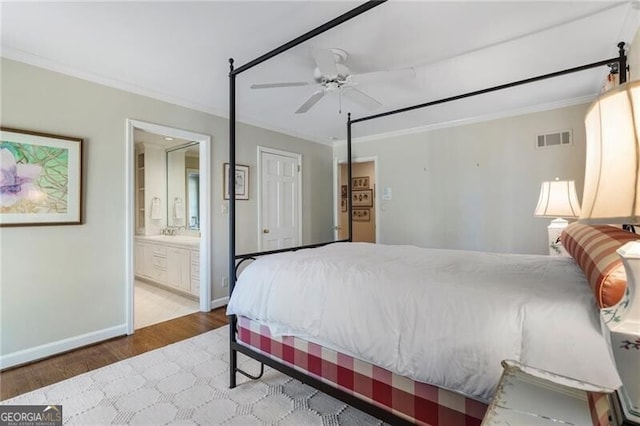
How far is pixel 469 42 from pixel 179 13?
2.03 m

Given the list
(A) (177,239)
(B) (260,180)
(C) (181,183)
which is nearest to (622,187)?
(B) (260,180)

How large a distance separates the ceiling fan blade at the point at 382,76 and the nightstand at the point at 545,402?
198cm

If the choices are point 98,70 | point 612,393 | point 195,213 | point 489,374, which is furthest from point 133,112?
point 612,393

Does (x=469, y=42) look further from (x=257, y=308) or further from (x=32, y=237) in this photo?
(x=32, y=237)

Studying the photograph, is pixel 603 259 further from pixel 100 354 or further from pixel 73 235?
pixel 73 235

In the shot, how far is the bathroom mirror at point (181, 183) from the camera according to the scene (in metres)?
5.09

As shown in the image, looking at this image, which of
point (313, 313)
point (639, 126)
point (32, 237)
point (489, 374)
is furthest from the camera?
point (32, 237)

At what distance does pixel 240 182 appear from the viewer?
4008mm

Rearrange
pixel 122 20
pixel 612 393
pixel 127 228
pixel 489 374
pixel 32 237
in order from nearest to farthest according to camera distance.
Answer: pixel 612 393, pixel 489 374, pixel 122 20, pixel 32 237, pixel 127 228

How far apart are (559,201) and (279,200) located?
132 inches

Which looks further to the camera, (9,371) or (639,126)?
(9,371)

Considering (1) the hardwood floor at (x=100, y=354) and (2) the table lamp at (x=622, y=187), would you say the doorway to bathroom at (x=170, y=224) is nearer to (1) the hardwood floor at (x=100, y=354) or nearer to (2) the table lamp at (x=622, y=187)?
(1) the hardwood floor at (x=100, y=354)

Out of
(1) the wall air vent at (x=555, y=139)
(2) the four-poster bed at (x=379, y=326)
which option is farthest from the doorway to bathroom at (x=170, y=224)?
(1) the wall air vent at (x=555, y=139)

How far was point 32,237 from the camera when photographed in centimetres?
246
